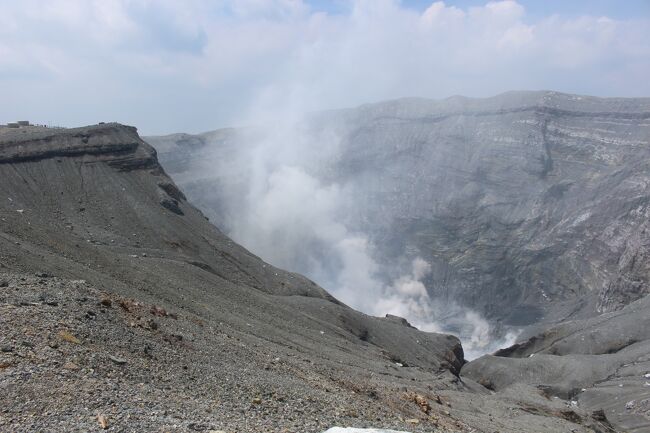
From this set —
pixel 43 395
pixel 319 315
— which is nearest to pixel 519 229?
pixel 319 315

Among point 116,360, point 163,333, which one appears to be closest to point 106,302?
point 163,333

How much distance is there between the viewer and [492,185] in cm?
14912

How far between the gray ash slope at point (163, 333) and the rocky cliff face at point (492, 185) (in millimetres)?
61990

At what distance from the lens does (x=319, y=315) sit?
52250 millimetres

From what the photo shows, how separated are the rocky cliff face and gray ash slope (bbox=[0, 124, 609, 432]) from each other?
61990 millimetres

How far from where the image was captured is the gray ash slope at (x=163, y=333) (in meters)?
13.9

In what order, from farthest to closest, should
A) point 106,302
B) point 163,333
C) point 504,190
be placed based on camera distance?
point 504,190 → point 163,333 → point 106,302

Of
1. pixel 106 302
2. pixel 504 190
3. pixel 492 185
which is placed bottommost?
pixel 106 302

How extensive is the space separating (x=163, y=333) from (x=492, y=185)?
13704 centimetres

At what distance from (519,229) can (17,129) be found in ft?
348

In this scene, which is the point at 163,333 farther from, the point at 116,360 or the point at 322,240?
the point at 322,240

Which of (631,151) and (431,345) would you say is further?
(631,151)

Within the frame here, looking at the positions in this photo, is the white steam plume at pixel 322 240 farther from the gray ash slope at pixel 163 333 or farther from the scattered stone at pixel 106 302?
the scattered stone at pixel 106 302

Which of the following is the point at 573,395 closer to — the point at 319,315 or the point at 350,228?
the point at 319,315
